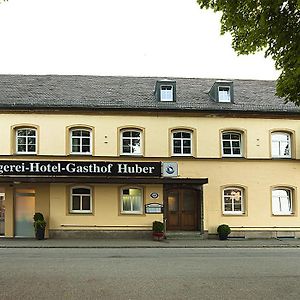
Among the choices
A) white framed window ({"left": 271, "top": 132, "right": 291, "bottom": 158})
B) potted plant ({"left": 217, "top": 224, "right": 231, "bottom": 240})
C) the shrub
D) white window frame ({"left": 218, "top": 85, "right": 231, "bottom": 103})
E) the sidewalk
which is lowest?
the sidewalk

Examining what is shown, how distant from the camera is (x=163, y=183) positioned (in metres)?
25.0

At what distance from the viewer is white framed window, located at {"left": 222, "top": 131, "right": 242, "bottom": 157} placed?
26145 mm

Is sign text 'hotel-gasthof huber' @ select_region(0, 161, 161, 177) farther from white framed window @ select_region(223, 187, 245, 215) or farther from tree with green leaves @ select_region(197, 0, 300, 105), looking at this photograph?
tree with green leaves @ select_region(197, 0, 300, 105)

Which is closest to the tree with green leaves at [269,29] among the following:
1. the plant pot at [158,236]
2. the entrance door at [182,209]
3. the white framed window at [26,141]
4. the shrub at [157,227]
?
the shrub at [157,227]

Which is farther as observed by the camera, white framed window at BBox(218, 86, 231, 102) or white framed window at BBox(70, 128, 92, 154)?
white framed window at BBox(218, 86, 231, 102)

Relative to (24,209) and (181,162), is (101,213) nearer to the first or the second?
(24,209)

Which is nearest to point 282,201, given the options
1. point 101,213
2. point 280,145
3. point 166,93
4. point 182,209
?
point 280,145

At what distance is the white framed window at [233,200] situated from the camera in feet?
85.0

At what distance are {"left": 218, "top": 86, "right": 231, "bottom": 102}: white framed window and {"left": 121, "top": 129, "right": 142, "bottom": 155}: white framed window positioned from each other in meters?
5.00

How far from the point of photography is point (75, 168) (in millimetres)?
24344

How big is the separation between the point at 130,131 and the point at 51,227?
21.0 ft

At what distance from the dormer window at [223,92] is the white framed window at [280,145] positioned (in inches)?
124

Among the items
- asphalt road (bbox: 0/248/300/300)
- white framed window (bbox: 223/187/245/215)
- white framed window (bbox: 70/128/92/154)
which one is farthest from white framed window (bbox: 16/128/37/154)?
white framed window (bbox: 223/187/245/215)

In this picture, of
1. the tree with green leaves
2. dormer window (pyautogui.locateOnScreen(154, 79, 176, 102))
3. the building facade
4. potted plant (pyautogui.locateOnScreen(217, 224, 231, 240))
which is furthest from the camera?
dormer window (pyautogui.locateOnScreen(154, 79, 176, 102))
